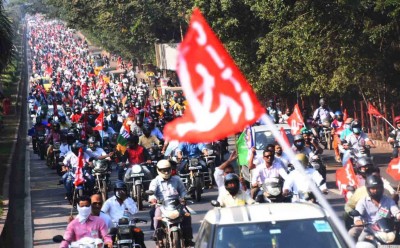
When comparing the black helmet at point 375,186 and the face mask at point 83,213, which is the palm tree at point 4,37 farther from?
the black helmet at point 375,186

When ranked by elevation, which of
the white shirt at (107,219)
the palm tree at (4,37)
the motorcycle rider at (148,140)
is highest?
the palm tree at (4,37)

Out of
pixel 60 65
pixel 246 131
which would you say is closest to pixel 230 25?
pixel 246 131

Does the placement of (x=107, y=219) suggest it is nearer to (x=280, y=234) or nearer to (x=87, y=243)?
(x=87, y=243)

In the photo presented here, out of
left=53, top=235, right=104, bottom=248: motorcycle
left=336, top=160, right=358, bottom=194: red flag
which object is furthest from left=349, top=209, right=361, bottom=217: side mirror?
left=336, top=160, right=358, bottom=194: red flag

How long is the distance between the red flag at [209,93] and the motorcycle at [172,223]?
7454 mm

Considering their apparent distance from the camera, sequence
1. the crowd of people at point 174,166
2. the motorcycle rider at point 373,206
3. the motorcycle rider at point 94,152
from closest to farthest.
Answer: the motorcycle rider at point 373,206 → the crowd of people at point 174,166 → the motorcycle rider at point 94,152

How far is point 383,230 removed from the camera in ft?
39.2

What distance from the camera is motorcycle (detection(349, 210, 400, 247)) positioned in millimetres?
11758

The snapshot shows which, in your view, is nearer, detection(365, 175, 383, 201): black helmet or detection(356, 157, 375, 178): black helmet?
detection(365, 175, 383, 201): black helmet

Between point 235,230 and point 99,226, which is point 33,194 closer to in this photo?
point 99,226

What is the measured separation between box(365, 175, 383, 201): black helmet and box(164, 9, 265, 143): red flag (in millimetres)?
4805

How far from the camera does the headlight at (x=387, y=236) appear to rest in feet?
38.7

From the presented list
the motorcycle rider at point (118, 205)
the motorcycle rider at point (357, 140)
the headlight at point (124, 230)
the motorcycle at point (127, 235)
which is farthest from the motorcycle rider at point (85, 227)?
the motorcycle rider at point (357, 140)

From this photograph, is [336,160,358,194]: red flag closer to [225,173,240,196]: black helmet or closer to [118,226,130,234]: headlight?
[225,173,240,196]: black helmet
